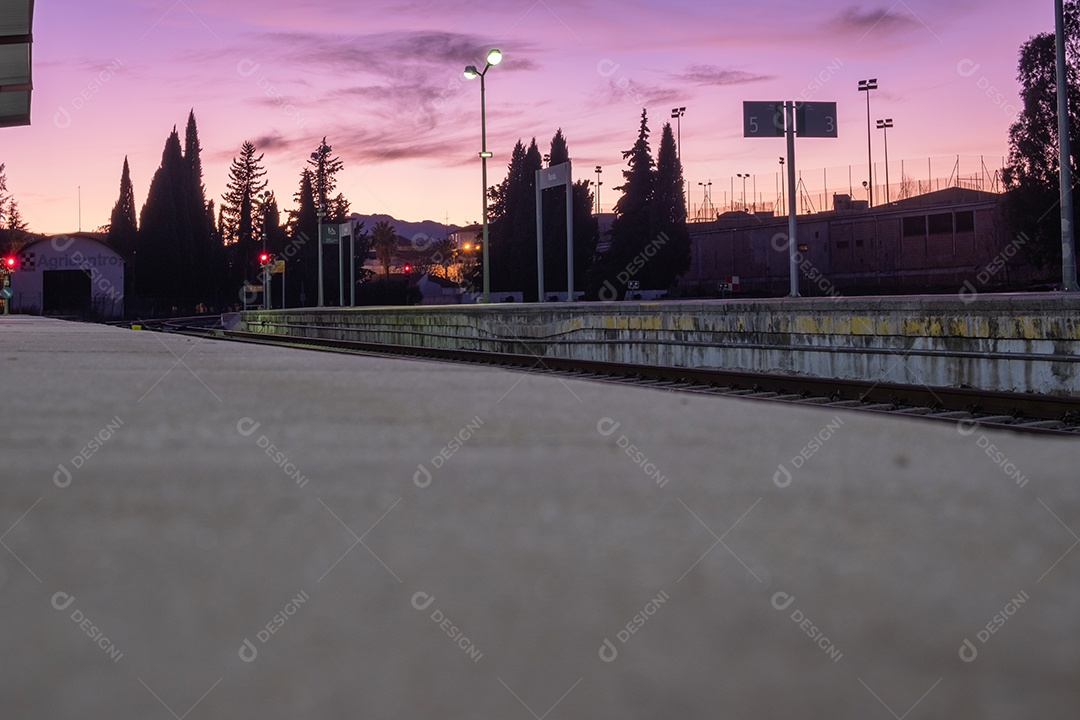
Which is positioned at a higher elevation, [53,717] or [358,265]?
[358,265]

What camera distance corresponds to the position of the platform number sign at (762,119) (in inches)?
926

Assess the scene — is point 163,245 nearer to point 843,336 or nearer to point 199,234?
point 199,234

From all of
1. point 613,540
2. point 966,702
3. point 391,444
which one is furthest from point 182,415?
point 966,702

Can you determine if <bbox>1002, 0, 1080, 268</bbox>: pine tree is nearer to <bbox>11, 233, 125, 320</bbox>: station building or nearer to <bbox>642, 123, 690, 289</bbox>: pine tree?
<bbox>642, 123, 690, 289</bbox>: pine tree

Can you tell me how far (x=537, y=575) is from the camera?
177 inches

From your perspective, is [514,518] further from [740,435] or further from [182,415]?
[182,415]

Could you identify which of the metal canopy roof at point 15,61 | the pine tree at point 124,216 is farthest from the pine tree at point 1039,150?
the pine tree at point 124,216

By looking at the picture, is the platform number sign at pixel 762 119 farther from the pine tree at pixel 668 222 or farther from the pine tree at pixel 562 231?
the pine tree at pixel 562 231

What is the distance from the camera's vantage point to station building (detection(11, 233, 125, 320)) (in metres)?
86.3

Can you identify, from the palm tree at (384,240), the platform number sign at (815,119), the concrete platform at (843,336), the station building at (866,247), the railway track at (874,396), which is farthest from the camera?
the palm tree at (384,240)

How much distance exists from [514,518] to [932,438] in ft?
16.3

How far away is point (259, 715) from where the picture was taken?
3025 mm

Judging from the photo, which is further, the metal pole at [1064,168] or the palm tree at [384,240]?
the palm tree at [384,240]

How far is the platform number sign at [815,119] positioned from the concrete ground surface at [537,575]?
15835 mm
